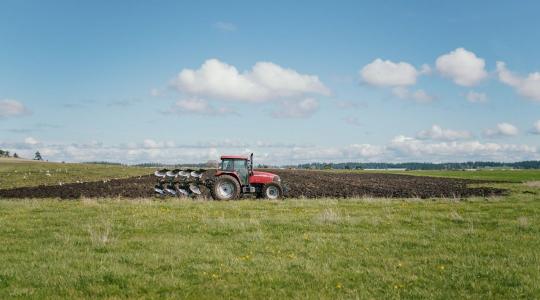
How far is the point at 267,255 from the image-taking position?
12.3 meters

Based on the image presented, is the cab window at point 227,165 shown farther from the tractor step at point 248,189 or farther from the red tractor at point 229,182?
the tractor step at point 248,189

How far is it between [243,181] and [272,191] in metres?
1.90

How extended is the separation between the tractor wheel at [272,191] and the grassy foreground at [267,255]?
354 inches

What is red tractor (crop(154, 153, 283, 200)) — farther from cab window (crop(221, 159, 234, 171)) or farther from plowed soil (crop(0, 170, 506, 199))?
plowed soil (crop(0, 170, 506, 199))

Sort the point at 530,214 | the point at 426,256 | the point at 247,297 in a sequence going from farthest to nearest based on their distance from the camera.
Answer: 1. the point at 530,214
2. the point at 426,256
3. the point at 247,297

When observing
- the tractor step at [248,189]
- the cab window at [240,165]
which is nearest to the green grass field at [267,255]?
the tractor step at [248,189]

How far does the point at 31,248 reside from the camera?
1302 centimetres

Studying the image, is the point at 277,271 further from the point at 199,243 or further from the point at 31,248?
the point at 31,248

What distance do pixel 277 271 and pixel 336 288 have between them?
1.62m

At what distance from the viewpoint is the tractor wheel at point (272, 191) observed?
96.7 ft

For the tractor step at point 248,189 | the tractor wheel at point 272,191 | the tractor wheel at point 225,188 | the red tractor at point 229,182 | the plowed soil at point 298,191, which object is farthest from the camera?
the plowed soil at point 298,191

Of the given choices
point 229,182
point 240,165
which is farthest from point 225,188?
point 240,165

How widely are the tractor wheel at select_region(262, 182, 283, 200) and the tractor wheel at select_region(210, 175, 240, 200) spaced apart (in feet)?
5.49

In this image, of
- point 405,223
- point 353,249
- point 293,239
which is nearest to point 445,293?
point 353,249
